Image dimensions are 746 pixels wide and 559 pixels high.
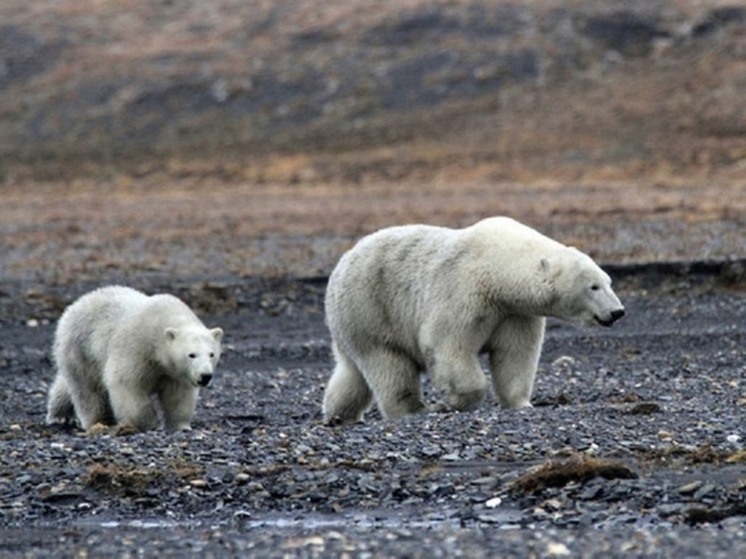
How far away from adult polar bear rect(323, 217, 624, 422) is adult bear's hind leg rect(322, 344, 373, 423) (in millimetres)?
117

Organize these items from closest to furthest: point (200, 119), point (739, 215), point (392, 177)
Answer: point (739, 215)
point (392, 177)
point (200, 119)

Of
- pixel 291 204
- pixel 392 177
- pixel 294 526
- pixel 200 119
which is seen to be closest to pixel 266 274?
pixel 294 526

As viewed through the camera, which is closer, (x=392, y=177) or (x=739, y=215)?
(x=739, y=215)

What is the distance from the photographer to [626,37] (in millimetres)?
57625

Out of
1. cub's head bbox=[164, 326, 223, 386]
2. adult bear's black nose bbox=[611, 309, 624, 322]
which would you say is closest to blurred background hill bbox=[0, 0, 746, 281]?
cub's head bbox=[164, 326, 223, 386]

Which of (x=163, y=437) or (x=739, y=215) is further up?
(x=163, y=437)

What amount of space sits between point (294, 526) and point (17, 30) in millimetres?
58919

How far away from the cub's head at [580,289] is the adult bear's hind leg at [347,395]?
1.66m

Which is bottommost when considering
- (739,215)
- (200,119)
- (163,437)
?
(200,119)

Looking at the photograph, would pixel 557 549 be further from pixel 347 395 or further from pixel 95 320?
pixel 95 320

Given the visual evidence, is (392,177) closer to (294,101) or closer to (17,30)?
(294,101)

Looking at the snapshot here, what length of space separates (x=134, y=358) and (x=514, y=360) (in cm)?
253

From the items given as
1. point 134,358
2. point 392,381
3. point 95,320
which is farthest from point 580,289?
point 95,320

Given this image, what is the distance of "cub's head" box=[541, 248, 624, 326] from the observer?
10.9 metres
